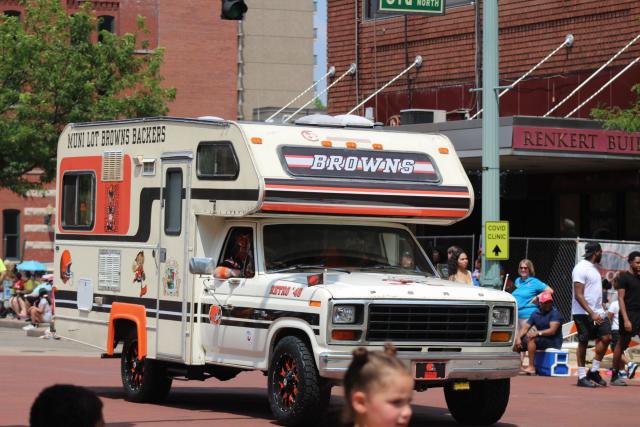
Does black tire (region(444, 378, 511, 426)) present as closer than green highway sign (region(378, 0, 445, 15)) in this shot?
Yes

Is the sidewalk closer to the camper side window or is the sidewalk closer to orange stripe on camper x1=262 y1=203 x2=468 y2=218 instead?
the camper side window

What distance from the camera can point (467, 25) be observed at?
101 feet

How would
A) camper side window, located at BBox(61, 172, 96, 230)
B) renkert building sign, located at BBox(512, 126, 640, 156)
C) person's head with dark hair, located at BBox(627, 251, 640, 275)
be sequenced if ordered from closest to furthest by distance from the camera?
camper side window, located at BBox(61, 172, 96, 230), person's head with dark hair, located at BBox(627, 251, 640, 275), renkert building sign, located at BBox(512, 126, 640, 156)

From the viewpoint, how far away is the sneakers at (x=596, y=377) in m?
18.2

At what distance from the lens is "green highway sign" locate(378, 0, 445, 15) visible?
80.9 ft

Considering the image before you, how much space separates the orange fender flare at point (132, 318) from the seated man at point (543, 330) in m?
6.98

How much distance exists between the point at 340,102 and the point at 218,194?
2101 centimetres

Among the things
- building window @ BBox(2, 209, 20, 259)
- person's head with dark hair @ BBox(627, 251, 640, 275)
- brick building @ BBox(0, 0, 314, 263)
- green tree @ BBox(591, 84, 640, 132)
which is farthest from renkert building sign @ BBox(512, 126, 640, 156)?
building window @ BBox(2, 209, 20, 259)

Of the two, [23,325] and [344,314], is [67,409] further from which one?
[23,325]

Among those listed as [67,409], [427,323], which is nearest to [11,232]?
[427,323]

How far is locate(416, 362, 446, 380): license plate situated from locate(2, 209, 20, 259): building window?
47655mm

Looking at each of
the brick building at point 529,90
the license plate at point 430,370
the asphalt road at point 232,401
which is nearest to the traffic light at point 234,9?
the asphalt road at point 232,401

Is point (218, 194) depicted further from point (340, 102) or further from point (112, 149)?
point (340, 102)

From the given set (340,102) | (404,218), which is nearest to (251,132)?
(404,218)
